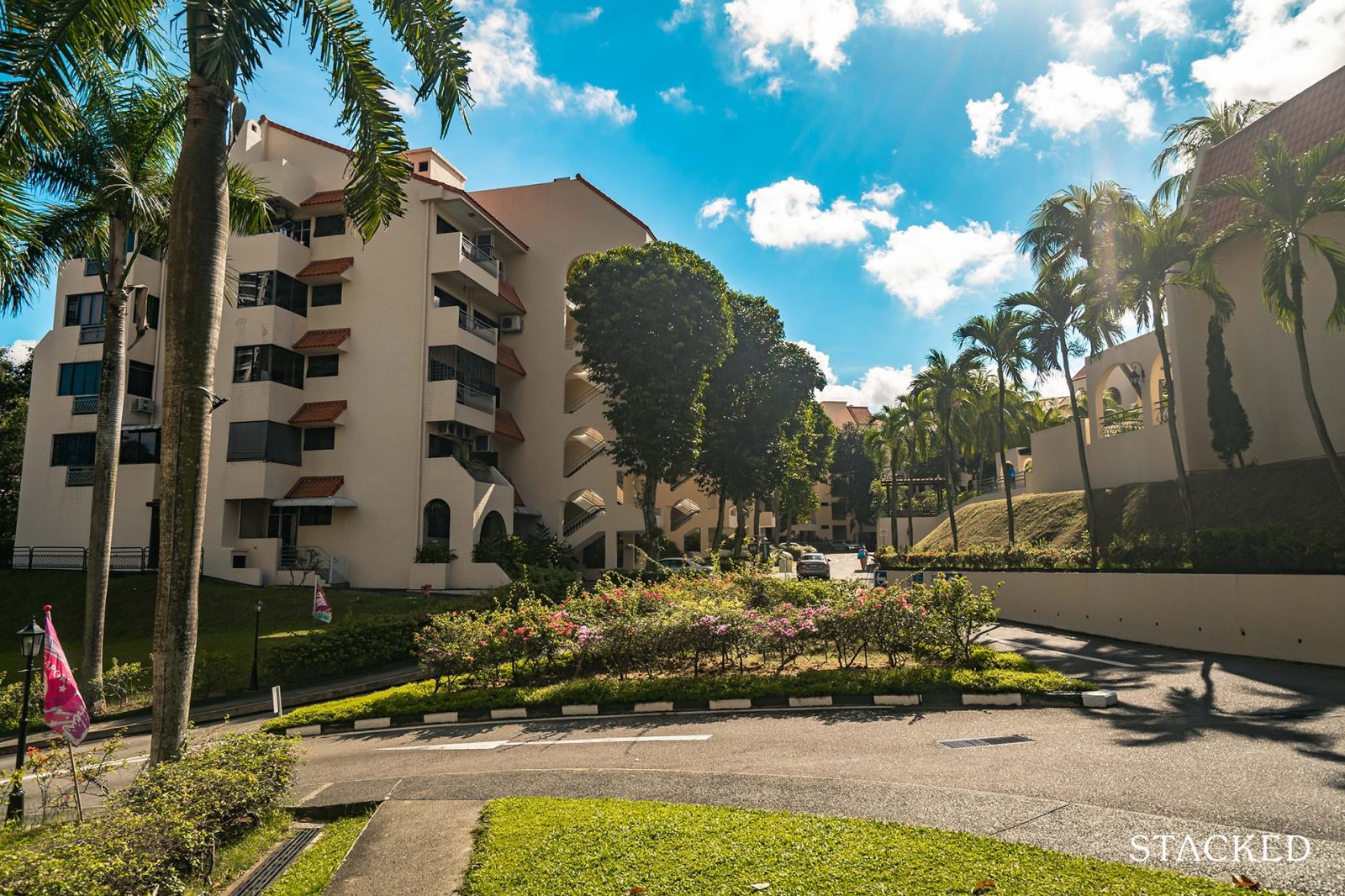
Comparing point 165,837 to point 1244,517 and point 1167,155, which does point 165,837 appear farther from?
point 1167,155

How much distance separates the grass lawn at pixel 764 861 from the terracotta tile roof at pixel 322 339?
93.1 feet

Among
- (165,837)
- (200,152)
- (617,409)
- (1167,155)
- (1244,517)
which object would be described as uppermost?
(1167,155)

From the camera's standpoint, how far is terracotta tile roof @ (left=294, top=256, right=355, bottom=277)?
3078cm

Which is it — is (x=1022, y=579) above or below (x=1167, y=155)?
below

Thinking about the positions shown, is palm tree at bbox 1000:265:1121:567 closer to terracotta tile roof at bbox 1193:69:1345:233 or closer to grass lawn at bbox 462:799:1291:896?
terracotta tile roof at bbox 1193:69:1345:233

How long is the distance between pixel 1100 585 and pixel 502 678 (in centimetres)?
1466

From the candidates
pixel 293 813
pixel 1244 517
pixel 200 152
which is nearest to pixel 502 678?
pixel 293 813

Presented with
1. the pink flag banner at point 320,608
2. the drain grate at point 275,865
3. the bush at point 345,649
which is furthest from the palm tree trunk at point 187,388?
the pink flag banner at point 320,608

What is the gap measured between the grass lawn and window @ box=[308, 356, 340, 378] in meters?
29.1

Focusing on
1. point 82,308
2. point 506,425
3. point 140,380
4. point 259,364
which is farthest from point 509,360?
point 82,308

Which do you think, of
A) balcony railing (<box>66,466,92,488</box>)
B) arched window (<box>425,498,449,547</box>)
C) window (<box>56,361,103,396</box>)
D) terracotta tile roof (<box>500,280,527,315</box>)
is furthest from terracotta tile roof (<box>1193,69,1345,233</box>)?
balcony railing (<box>66,466,92,488</box>)

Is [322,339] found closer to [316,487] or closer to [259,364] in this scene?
[259,364]

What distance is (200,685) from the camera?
15.6 meters

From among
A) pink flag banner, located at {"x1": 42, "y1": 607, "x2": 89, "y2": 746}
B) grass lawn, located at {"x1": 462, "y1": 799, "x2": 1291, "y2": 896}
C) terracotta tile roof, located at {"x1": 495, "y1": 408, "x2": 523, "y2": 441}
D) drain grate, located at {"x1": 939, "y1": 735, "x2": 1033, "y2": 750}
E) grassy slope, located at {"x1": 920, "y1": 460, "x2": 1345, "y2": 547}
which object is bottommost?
drain grate, located at {"x1": 939, "y1": 735, "x2": 1033, "y2": 750}
